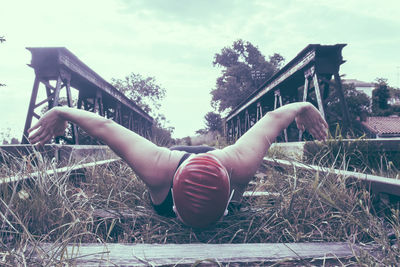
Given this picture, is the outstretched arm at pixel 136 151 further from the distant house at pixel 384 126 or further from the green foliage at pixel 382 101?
the green foliage at pixel 382 101

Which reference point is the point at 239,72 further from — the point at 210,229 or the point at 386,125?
the point at 210,229

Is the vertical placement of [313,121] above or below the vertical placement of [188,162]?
above

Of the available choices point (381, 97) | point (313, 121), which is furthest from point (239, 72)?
point (313, 121)

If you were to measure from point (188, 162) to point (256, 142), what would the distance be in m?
0.55

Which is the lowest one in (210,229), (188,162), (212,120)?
(212,120)

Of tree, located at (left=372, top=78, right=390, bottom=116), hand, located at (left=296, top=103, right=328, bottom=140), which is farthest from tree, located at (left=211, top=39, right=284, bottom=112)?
hand, located at (left=296, top=103, right=328, bottom=140)

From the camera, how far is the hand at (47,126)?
6.68 feet

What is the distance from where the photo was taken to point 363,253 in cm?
130

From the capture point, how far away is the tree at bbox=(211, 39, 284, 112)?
38.6 m

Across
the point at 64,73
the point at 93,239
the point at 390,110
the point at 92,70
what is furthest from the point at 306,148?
the point at 390,110

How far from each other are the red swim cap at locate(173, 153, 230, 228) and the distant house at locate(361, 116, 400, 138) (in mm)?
30399

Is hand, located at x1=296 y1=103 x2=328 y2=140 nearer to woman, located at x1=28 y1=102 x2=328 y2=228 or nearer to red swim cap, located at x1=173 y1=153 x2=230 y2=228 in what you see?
woman, located at x1=28 y1=102 x2=328 y2=228

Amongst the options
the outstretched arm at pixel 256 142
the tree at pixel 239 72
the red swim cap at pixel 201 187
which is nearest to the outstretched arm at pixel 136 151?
the red swim cap at pixel 201 187

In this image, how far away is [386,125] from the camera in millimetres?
32094
